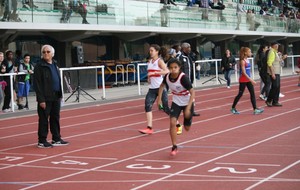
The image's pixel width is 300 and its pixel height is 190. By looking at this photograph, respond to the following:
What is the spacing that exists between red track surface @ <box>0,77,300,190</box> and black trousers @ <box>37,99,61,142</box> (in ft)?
1.19

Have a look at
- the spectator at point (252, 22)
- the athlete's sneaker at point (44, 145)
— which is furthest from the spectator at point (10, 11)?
the spectator at point (252, 22)

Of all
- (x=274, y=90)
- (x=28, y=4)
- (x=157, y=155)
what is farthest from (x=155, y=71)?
(x=28, y=4)

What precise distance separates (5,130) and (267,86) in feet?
27.6

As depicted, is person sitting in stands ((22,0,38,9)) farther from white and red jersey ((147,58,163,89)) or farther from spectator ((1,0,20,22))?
white and red jersey ((147,58,163,89))

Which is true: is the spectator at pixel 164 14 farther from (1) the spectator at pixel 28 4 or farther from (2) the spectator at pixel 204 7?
(1) the spectator at pixel 28 4

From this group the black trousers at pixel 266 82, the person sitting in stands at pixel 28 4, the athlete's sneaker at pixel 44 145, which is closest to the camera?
the athlete's sneaker at pixel 44 145

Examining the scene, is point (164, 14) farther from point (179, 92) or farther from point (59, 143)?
point (179, 92)

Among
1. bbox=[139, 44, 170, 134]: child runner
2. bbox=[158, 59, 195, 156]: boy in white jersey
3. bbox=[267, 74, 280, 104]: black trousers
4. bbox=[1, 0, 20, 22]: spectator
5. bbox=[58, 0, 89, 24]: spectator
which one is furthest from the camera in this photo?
bbox=[58, 0, 89, 24]: spectator

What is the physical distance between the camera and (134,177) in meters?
8.25

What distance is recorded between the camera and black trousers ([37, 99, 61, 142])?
443 inches

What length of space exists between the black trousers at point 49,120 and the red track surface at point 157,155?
Answer: 1.19 ft

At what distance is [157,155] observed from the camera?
9922mm

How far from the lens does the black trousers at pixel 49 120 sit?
11.3m

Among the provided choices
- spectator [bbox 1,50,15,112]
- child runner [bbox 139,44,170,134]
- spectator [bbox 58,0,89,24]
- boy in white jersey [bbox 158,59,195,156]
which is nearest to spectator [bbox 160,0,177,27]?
spectator [bbox 58,0,89,24]
